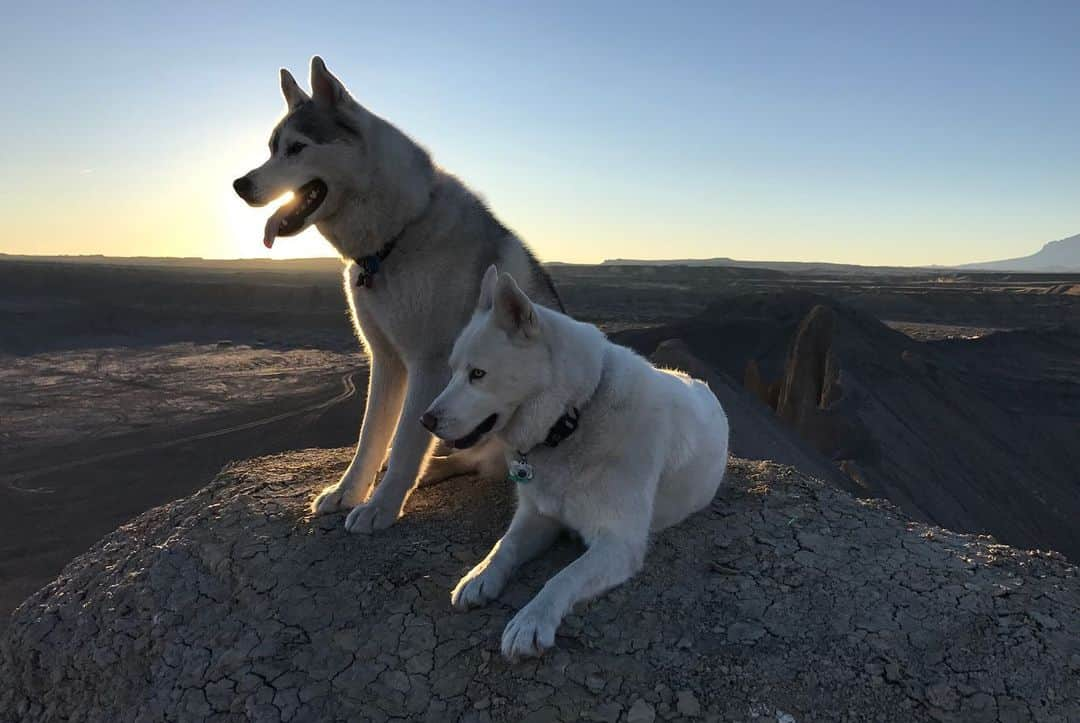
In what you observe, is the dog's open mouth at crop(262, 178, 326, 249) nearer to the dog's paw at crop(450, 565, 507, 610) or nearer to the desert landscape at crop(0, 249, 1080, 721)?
the desert landscape at crop(0, 249, 1080, 721)

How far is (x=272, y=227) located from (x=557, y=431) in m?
1.94

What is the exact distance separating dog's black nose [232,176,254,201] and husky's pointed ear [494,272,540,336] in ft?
4.96

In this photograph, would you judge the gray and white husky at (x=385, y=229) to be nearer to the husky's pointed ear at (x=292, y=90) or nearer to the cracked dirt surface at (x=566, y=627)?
the husky's pointed ear at (x=292, y=90)

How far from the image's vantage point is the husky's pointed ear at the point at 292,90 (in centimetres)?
387

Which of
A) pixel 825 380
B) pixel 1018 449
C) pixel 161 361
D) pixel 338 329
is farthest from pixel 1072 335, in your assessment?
pixel 161 361

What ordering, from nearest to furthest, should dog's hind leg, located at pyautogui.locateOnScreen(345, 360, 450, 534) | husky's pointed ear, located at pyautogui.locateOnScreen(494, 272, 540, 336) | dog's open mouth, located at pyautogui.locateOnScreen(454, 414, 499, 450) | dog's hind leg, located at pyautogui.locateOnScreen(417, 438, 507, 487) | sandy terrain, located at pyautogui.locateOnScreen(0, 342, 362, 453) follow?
husky's pointed ear, located at pyautogui.locateOnScreen(494, 272, 540, 336), dog's open mouth, located at pyautogui.locateOnScreen(454, 414, 499, 450), dog's hind leg, located at pyautogui.locateOnScreen(345, 360, 450, 534), dog's hind leg, located at pyautogui.locateOnScreen(417, 438, 507, 487), sandy terrain, located at pyautogui.locateOnScreen(0, 342, 362, 453)

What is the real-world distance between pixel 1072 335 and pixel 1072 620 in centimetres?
3643

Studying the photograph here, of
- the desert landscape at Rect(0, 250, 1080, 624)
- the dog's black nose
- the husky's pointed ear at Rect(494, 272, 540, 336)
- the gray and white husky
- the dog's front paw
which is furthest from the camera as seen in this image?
the desert landscape at Rect(0, 250, 1080, 624)

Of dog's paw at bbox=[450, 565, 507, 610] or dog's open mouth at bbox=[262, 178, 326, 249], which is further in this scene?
dog's open mouth at bbox=[262, 178, 326, 249]

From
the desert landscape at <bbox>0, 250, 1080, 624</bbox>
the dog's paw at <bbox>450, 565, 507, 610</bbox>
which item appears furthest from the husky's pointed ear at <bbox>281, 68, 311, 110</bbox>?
the desert landscape at <bbox>0, 250, 1080, 624</bbox>

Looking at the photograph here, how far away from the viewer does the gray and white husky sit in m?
3.69

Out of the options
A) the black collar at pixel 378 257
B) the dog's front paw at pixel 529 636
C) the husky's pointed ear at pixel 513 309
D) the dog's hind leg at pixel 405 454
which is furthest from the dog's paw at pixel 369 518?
the husky's pointed ear at pixel 513 309

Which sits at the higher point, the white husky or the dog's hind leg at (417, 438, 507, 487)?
the white husky

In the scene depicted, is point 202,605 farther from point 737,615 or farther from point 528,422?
point 737,615
